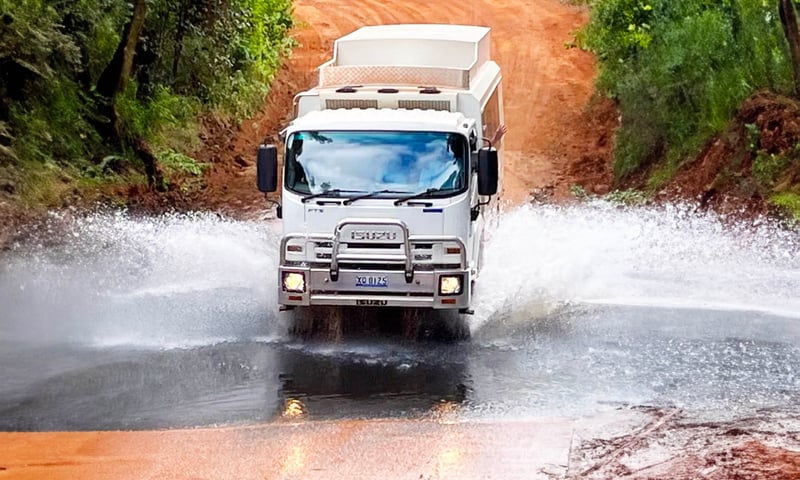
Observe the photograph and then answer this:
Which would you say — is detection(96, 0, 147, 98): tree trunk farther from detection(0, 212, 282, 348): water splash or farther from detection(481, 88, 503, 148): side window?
detection(481, 88, 503, 148): side window

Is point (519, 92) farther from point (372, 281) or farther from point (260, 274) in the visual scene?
point (372, 281)

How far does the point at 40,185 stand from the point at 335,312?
22.2ft

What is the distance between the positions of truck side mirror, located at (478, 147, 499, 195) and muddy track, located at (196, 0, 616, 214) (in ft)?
34.3

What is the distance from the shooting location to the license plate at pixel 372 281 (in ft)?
39.2

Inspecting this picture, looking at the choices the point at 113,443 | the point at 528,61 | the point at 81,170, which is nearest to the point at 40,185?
the point at 81,170

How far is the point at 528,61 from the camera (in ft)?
101

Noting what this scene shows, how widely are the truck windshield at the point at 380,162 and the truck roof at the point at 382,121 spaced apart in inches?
2.6

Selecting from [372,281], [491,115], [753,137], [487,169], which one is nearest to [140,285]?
[372,281]

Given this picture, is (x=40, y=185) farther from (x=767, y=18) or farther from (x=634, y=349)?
(x=767, y=18)

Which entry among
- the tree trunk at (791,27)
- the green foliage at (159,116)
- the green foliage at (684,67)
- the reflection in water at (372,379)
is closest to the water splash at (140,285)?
the reflection in water at (372,379)

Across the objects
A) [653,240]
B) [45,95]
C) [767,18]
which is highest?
[767,18]

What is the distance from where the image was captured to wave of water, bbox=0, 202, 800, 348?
45.4 feet

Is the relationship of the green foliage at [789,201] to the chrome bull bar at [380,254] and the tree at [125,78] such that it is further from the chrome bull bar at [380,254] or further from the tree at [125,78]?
the tree at [125,78]

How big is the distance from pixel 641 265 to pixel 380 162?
5.78 meters
